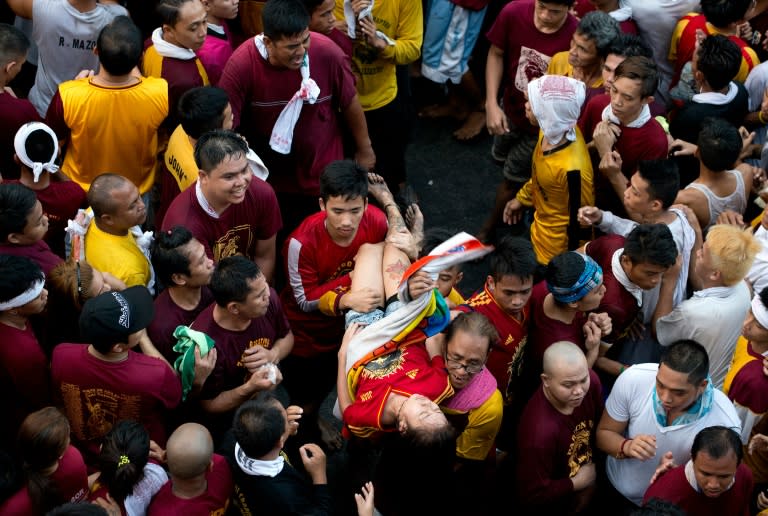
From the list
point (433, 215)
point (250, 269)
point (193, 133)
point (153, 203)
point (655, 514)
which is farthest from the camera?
point (433, 215)

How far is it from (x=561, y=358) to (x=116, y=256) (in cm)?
226

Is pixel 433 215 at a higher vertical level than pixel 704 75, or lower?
lower

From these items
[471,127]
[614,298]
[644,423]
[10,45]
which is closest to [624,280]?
[614,298]

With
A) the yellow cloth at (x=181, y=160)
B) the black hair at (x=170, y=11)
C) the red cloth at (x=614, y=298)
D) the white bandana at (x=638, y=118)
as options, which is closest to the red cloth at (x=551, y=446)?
the red cloth at (x=614, y=298)

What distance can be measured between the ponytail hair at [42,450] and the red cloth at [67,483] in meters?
0.02

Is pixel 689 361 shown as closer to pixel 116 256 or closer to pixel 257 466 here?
pixel 257 466

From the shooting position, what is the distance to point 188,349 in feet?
13.6

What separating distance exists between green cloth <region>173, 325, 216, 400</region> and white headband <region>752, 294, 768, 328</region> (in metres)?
2.55

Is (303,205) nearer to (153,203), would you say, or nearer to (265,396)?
(153,203)

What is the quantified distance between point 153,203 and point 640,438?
11.9 ft

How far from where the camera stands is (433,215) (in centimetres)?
711

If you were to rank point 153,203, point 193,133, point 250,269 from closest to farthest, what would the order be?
point 250,269 < point 193,133 < point 153,203

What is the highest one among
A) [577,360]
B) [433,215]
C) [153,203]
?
[577,360]

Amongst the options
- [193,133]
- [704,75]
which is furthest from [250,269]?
[704,75]
